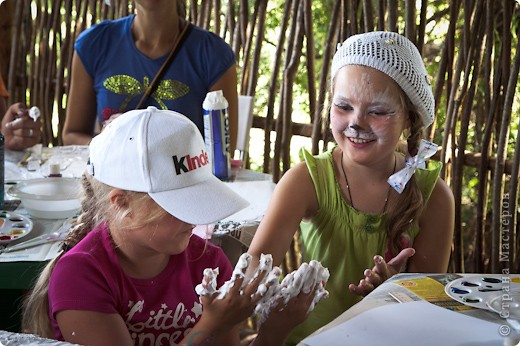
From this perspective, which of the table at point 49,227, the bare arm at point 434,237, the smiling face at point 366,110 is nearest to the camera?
the table at point 49,227

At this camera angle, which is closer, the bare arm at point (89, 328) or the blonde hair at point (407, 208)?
the bare arm at point (89, 328)

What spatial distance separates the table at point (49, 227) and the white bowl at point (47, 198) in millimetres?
27

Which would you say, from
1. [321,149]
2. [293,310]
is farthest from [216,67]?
[293,310]

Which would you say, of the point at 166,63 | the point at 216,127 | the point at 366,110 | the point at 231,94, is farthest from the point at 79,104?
the point at 366,110

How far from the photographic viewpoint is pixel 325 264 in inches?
69.9

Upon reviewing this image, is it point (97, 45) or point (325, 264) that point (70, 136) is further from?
point (325, 264)

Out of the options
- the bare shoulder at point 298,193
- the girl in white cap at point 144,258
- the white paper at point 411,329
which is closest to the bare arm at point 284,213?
the bare shoulder at point 298,193

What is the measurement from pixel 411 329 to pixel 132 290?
61 cm

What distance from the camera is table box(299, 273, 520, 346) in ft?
3.11

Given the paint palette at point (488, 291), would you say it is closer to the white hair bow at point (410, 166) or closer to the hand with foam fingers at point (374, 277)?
the hand with foam fingers at point (374, 277)

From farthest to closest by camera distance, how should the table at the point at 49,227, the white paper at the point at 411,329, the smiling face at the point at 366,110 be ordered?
the smiling face at the point at 366,110 → the table at the point at 49,227 → the white paper at the point at 411,329

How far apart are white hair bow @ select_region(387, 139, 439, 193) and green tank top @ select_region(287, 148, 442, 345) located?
0.28 ft

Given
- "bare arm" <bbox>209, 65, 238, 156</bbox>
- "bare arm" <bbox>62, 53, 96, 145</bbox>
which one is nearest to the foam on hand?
"bare arm" <bbox>209, 65, 238, 156</bbox>

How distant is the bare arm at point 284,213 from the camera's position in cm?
167
